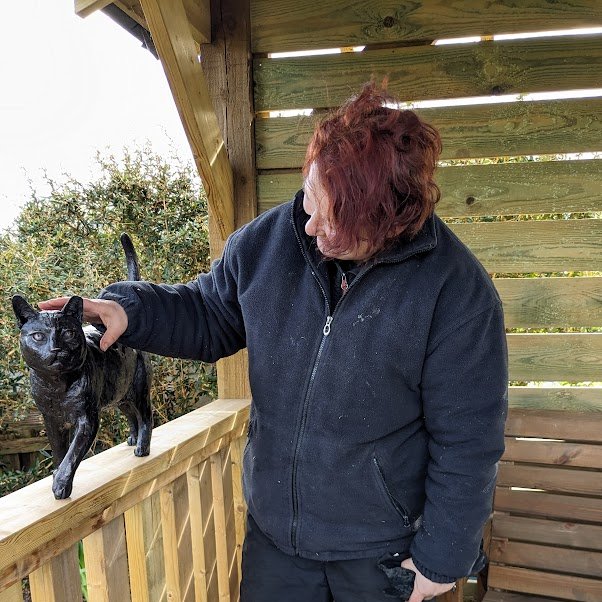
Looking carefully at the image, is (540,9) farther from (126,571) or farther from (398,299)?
(126,571)

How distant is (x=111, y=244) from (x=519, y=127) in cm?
217

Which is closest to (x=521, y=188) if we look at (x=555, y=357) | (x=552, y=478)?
(x=555, y=357)

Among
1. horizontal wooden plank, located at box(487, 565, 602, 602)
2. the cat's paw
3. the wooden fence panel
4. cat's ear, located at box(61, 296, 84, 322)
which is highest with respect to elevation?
cat's ear, located at box(61, 296, 84, 322)

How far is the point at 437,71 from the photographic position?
1.93m

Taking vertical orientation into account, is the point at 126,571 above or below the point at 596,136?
below

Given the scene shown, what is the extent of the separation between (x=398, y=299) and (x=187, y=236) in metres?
2.24

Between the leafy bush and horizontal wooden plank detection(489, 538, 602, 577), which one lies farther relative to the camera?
the leafy bush

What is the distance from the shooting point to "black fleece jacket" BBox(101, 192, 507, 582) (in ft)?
3.64

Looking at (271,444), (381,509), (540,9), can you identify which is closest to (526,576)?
(381,509)

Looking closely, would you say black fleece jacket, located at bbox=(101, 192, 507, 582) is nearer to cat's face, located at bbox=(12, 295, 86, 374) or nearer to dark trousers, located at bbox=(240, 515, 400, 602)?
dark trousers, located at bbox=(240, 515, 400, 602)

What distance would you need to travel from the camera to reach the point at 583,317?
1.96 metres

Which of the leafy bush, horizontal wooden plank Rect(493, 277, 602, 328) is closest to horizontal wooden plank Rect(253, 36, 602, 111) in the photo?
horizontal wooden plank Rect(493, 277, 602, 328)

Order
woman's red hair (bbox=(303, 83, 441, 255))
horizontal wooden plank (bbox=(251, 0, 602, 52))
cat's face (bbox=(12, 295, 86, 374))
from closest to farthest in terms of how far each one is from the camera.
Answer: cat's face (bbox=(12, 295, 86, 374)), woman's red hair (bbox=(303, 83, 441, 255)), horizontal wooden plank (bbox=(251, 0, 602, 52))

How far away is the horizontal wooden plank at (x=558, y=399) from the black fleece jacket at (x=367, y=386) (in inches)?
37.4
